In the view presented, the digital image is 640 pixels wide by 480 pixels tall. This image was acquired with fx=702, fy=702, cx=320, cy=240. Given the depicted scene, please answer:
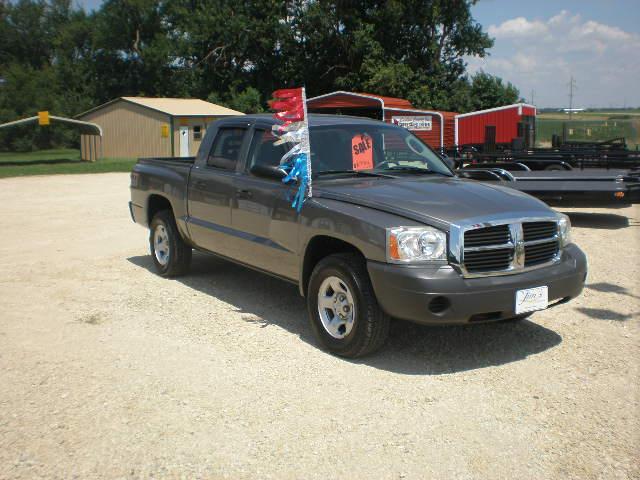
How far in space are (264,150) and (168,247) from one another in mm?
2068

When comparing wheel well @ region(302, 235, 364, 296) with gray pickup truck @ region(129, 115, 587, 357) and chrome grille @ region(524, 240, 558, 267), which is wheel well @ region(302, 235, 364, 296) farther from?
chrome grille @ region(524, 240, 558, 267)

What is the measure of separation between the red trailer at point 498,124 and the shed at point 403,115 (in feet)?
2.64

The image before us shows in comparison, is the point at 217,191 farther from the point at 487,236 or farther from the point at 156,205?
the point at 487,236

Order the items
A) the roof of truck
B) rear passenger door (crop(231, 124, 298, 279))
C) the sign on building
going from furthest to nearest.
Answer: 1. the sign on building
2. the roof of truck
3. rear passenger door (crop(231, 124, 298, 279))

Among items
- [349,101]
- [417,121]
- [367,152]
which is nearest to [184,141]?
[349,101]

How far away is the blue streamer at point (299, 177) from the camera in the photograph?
5508mm

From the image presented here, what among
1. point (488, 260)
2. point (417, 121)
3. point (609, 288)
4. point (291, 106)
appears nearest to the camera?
point (488, 260)

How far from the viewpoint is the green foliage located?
159ft

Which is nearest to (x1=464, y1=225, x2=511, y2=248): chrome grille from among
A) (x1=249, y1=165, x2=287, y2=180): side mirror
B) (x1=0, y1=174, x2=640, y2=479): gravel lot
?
(x1=0, y1=174, x2=640, y2=479): gravel lot

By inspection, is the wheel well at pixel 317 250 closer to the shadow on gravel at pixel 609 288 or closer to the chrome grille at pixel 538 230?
the chrome grille at pixel 538 230

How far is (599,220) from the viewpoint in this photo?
1271 centimetres

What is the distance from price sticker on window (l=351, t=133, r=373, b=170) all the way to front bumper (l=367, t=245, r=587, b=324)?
1422mm

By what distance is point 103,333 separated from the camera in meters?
5.85

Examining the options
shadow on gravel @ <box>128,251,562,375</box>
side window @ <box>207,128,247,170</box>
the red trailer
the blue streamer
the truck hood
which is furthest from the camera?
the red trailer
